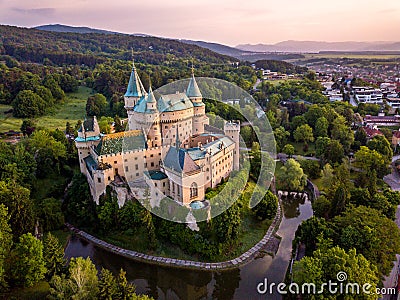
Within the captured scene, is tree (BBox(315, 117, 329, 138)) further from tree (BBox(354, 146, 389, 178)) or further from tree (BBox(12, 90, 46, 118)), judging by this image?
tree (BBox(12, 90, 46, 118))

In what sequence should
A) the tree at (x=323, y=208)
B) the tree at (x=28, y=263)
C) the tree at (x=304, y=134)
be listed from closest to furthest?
the tree at (x=28, y=263), the tree at (x=323, y=208), the tree at (x=304, y=134)

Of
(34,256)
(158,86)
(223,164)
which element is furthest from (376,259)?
(158,86)

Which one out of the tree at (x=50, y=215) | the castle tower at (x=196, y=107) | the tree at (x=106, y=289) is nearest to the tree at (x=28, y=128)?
the tree at (x=50, y=215)

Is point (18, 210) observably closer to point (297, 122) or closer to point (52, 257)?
point (52, 257)

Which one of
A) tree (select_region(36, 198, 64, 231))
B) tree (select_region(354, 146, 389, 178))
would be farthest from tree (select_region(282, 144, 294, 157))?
tree (select_region(36, 198, 64, 231))

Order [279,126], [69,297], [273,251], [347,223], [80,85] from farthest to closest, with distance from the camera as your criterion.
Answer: [80,85], [279,126], [273,251], [347,223], [69,297]

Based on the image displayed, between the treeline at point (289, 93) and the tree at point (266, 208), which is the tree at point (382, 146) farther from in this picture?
the tree at point (266, 208)

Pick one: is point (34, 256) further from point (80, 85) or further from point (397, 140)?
point (80, 85)
